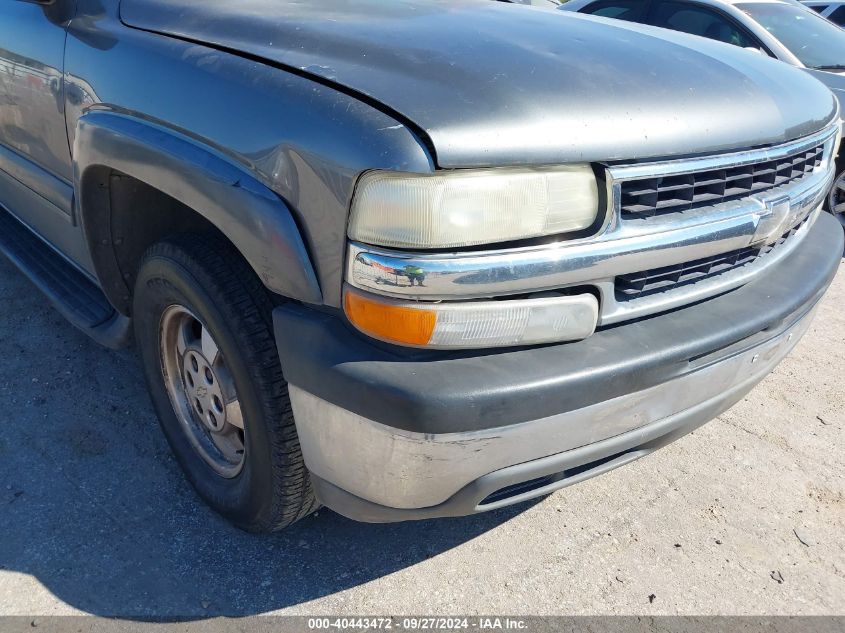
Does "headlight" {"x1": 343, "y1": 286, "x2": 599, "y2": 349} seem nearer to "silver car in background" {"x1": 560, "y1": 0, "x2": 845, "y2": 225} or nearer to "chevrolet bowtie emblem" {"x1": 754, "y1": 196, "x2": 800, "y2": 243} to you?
"chevrolet bowtie emblem" {"x1": 754, "y1": 196, "x2": 800, "y2": 243}

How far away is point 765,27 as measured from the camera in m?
5.64

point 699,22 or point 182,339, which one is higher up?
point 699,22

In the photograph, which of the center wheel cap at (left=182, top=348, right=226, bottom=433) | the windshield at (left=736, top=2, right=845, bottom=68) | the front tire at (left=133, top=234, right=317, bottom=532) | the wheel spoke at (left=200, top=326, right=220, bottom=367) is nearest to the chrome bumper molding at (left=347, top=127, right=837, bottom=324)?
the front tire at (left=133, top=234, right=317, bottom=532)

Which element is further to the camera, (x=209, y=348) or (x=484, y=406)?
(x=209, y=348)

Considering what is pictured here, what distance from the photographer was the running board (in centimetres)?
265

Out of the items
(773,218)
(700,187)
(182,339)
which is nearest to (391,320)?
(700,187)

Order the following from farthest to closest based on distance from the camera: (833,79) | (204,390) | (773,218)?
1. (833,79)
2. (204,390)
3. (773,218)

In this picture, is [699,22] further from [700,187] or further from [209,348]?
[209,348]

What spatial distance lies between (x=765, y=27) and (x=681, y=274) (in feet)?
15.6

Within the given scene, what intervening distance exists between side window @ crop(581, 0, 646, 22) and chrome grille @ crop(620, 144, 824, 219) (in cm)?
431

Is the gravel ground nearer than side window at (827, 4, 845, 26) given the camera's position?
Yes

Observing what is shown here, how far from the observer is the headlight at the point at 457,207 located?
4.89 ft

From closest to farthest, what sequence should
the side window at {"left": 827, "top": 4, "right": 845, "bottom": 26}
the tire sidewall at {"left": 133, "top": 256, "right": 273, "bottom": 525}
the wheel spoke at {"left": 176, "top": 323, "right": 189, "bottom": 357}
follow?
the tire sidewall at {"left": 133, "top": 256, "right": 273, "bottom": 525}, the wheel spoke at {"left": 176, "top": 323, "right": 189, "bottom": 357}, the side window at {"left": 827, "top": 4, "right": 845, "bottom": 26}

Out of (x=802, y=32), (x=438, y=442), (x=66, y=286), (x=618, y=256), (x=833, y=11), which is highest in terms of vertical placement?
(x=618, y=256)
